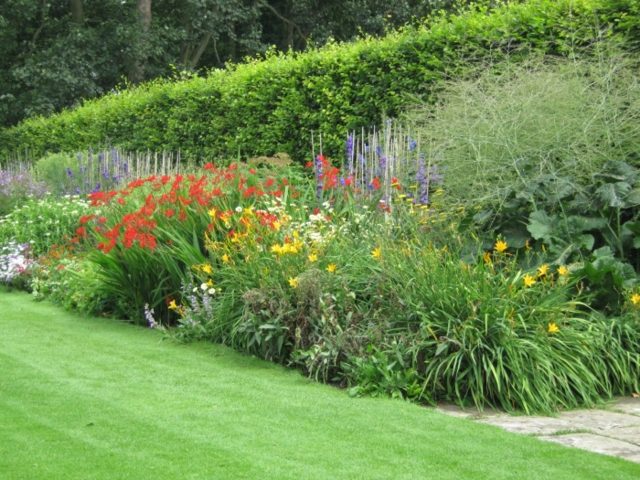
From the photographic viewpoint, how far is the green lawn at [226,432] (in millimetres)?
4621

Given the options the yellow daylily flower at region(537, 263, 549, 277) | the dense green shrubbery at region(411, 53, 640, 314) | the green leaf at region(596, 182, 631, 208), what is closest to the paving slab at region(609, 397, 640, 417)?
the dense green shrubbery at region(411, 53, 640, 314)

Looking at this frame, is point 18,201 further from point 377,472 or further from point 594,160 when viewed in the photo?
point 377,472

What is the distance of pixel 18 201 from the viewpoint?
52.2 ft

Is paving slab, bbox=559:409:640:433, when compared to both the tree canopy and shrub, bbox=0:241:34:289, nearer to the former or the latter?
shrub, bbox=0:241:34:289

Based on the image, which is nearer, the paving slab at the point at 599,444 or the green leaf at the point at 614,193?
the paving slab at the point at 599,444

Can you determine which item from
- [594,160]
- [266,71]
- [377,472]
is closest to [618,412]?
[377,472]

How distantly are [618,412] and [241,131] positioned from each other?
10.1 m

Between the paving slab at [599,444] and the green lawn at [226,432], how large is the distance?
14 cm

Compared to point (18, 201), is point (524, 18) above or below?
above

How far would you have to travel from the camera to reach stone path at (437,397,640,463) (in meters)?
5.10

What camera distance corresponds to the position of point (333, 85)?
12906mm

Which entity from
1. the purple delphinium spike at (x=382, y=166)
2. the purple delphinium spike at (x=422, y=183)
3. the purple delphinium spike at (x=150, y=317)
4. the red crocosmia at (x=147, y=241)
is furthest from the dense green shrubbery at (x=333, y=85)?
the purple delphinium spike at (x=150, y=317)

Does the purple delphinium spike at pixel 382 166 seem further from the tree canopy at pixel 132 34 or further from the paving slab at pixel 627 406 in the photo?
the tree canopy at pixel 132 34

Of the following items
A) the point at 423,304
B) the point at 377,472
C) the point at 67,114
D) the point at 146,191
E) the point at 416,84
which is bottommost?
the point at 377,472
